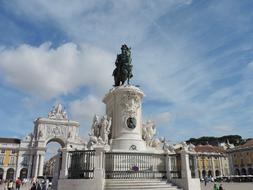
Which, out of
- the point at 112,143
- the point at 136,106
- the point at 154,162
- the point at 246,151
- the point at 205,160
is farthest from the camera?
the point at 205,160

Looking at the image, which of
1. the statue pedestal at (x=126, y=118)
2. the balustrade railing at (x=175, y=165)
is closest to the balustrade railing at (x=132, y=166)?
the balustrade railing at (x=175, y=165)

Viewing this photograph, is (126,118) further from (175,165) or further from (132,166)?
(175,165)

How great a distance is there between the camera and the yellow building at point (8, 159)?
2399 inches

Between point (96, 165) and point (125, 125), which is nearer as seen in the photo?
point (96, 165)

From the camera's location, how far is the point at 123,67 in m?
17.4

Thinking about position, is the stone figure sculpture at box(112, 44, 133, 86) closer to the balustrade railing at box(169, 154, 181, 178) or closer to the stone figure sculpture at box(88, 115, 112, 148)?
the stone figure sculpture at box(88, 115, 112, 148)

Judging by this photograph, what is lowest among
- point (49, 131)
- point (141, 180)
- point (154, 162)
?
point (141, 180)

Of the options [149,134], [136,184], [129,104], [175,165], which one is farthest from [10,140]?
[136,184]

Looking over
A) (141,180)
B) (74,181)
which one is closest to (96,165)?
(74,181)

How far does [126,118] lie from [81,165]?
15.4 ft

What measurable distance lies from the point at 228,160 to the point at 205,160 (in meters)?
6.23

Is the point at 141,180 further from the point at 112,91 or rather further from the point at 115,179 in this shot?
the point at 112,91

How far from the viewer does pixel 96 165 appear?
1082cm

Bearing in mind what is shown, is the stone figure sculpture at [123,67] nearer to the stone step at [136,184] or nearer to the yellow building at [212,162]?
the stone step at [136,184]
